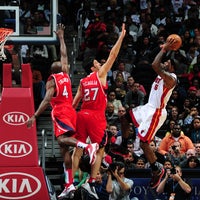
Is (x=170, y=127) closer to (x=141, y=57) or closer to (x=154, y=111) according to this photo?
(x=141, y=57)

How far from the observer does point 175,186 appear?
20000mm

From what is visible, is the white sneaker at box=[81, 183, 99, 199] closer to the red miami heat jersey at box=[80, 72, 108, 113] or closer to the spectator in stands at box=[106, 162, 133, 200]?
the red miami heat jersey at box=[80, 72, 108, 113]

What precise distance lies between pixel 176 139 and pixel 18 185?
426 cm

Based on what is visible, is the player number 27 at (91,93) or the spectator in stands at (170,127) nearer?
the player number 27 at (91,93)

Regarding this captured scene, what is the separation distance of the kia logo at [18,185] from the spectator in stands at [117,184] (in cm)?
148

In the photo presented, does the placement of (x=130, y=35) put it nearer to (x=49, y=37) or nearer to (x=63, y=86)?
(x=49, y=37)

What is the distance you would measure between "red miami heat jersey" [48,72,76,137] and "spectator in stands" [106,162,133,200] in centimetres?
268

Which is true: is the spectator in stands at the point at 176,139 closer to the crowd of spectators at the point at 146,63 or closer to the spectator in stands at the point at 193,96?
the crowd of spectators at the point at 146,63

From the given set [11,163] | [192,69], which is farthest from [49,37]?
[192,69]

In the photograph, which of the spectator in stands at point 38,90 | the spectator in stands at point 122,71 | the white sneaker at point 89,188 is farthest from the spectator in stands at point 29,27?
the spectator in stands at point 122,71

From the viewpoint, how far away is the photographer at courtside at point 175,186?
19.9 m

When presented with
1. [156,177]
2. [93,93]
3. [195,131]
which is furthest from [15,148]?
[195,131]

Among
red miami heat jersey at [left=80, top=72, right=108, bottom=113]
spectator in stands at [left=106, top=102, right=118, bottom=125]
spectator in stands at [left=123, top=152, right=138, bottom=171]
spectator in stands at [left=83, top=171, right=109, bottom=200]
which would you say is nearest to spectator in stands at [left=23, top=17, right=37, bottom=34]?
spectator in stands at [left=83, top=171, right=109, bottom=200]

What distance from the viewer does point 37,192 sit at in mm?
19203
